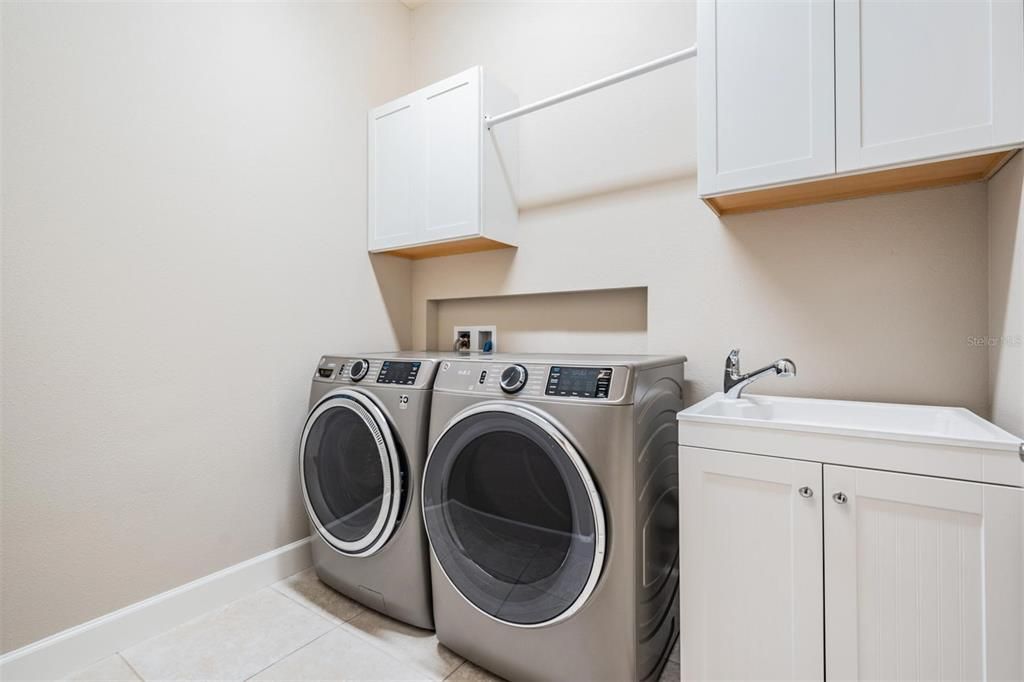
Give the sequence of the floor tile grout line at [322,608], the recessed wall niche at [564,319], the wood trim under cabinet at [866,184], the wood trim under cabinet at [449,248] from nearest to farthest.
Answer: the wood trim under cabinet at [866,184]
the floor tile grout line at [322,608]
the recessed wall niche at [564,319]
the wood trim under cabinet at [449,248]

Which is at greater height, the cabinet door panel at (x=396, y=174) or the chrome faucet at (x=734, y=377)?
the cabinet door panel at (x=396, y=174)

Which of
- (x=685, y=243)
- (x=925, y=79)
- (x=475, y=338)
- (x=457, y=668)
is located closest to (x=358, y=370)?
(x=475, y=338)

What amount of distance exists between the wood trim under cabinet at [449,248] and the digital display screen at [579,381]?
922 millimetres

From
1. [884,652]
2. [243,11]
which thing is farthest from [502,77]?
[884,652]

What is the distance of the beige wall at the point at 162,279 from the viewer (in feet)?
4.63

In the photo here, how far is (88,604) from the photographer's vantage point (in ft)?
4.98

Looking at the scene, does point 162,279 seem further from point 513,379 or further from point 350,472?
point 513,379

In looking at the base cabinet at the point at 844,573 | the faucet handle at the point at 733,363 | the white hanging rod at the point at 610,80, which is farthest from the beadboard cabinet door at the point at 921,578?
the white hanging rod at the point at 610,80

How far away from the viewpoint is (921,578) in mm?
979

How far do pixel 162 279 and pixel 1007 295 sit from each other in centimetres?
249

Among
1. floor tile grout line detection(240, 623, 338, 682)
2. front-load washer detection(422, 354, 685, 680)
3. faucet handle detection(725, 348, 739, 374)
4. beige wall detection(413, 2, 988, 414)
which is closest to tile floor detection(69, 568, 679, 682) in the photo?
floor tile grout line detection(240, 623, 338, 682)

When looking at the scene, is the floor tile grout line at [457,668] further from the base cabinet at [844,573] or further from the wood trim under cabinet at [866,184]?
the wood trim under cabinet at [866,184]

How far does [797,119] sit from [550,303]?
3.86ft
